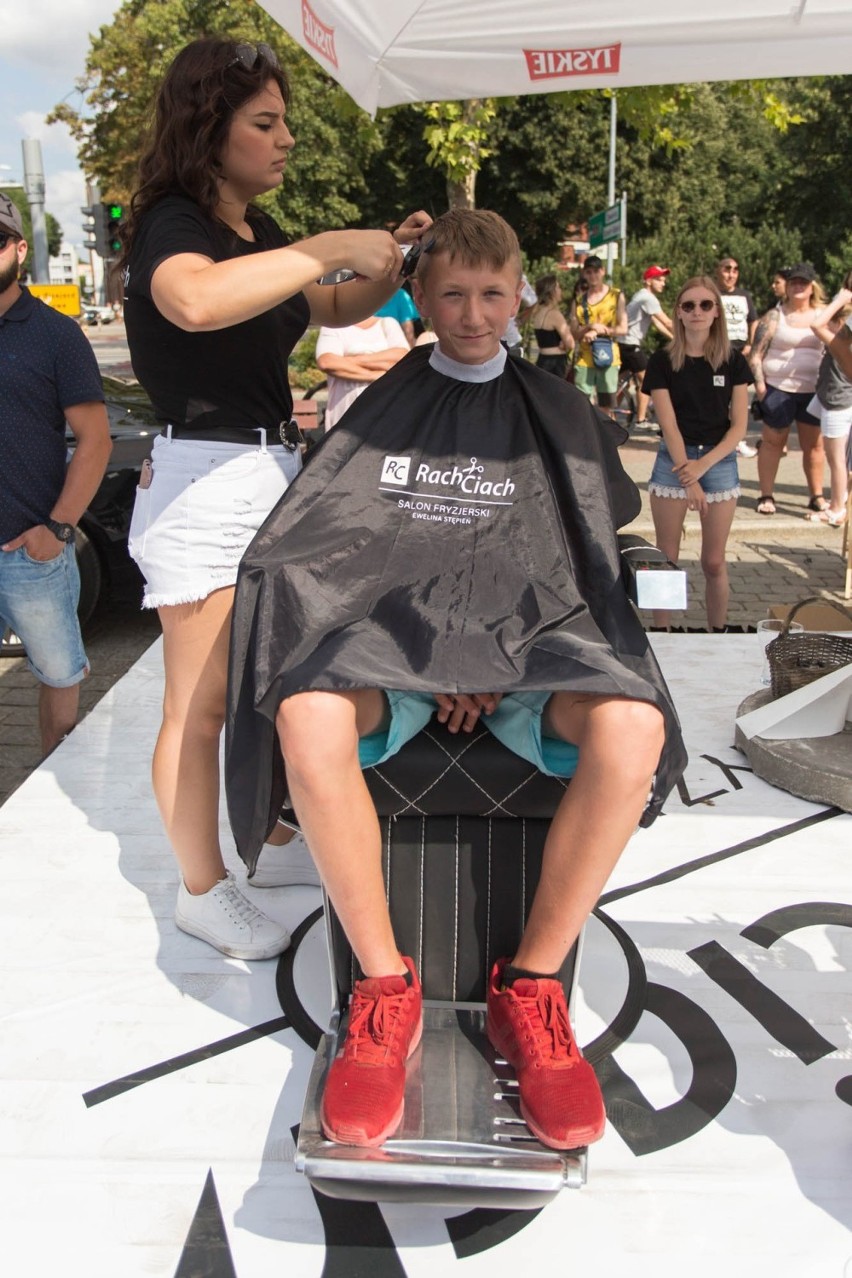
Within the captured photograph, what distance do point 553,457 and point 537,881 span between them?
88 cm

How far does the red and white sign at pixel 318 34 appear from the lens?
3.23 meters

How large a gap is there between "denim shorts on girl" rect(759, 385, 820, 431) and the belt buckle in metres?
6.05

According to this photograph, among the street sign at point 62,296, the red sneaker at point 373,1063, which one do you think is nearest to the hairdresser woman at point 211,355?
the red sneaker at point 373,1063

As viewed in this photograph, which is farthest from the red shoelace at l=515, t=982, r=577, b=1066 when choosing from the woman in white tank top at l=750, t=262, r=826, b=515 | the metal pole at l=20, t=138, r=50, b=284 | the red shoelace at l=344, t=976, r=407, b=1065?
the metal pole at l=20, t=138, r=50, b=284

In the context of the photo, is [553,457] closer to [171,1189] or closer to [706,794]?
[706,794]

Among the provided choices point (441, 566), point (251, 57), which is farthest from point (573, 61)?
point (441, 566)

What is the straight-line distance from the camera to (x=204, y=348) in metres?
2.10

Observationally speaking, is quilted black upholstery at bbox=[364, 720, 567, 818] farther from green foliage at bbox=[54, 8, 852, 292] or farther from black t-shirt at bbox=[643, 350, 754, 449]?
green foliage at bbox=[54, 8, 852, 292]

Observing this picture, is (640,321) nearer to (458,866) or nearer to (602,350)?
(602,350)

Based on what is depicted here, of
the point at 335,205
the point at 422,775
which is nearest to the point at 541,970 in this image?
the point at 422,775

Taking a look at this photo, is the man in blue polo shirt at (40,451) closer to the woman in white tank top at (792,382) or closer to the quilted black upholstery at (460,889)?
the quilted black upholstery at (460,889)

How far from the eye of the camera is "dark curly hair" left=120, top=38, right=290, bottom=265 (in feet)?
6.49

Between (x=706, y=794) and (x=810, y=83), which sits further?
(x=810, y=83)

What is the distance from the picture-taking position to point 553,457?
91.0 inches
